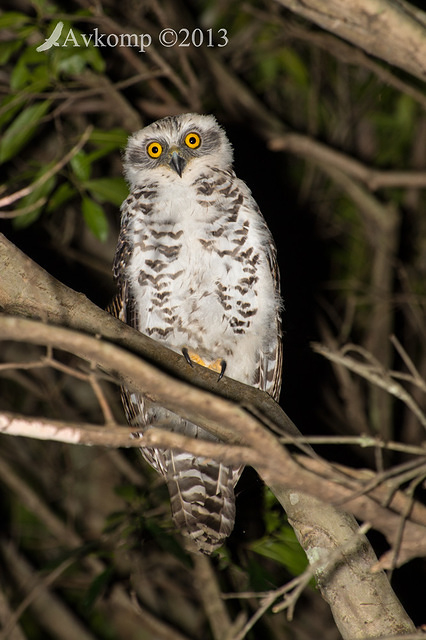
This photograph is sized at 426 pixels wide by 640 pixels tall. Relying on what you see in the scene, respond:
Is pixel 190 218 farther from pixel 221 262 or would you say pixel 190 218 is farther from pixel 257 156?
pixel 257 156

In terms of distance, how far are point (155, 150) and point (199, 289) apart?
90 centimetres

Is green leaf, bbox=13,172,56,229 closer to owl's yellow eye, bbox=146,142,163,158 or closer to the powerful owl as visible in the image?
the powerful owl

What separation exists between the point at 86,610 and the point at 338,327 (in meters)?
2.54

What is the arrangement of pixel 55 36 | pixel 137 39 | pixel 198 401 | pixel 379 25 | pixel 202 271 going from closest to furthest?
pixel 198 401 → pixel 379 25 → pixel 202 271 → pixel 55 36 → pixel 137 39

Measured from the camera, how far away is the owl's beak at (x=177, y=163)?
3104mm

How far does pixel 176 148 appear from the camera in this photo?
10.7ft

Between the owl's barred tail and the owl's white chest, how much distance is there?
1.68 feet

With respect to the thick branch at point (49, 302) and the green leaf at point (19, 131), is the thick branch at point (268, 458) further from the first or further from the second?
the green leaf at point (19, 131)

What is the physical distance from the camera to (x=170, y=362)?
6.79ft

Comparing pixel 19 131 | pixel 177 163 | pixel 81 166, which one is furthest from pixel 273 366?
pixel 19 131

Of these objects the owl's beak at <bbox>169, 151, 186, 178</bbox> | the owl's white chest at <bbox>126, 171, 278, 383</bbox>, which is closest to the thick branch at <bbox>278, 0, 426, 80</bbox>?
the owl's white chest at <bbox>126, 171, 278, 383</bbox>

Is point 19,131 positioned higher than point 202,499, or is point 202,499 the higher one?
point 19,131

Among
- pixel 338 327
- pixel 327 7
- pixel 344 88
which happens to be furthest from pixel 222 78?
pixel 327 7

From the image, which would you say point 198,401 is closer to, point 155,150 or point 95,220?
point 95,220
